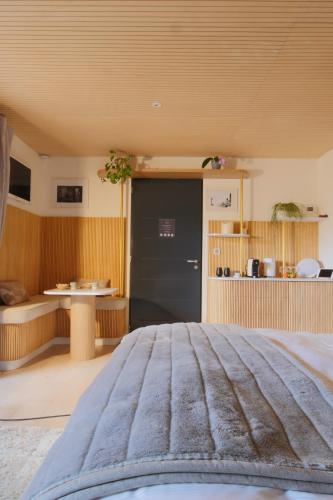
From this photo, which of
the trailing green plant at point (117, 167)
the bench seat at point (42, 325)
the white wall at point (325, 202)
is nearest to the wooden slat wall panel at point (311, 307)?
the white wall at point (325, 202)

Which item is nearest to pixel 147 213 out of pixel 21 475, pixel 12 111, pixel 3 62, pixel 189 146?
pixel 189 146

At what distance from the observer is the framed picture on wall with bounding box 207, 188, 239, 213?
454 cm

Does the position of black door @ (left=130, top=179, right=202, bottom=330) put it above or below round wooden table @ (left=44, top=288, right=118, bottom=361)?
above

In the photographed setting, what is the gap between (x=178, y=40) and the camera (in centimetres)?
217

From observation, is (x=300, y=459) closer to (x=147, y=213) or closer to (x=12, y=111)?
(x=12, y=111)

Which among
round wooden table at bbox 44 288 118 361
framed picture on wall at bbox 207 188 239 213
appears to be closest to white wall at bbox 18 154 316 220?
framed picture on wall at bbox 207 188 239 213

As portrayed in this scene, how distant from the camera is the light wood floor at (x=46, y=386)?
2408mm

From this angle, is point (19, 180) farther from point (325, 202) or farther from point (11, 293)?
point (325, 202)

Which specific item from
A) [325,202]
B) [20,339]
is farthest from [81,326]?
[325,202]

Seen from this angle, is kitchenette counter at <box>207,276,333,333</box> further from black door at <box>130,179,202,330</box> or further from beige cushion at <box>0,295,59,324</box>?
beige cushion at <box>0,295,59,324</box>

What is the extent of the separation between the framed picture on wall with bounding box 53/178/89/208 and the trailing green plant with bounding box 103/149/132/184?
446 millimetres

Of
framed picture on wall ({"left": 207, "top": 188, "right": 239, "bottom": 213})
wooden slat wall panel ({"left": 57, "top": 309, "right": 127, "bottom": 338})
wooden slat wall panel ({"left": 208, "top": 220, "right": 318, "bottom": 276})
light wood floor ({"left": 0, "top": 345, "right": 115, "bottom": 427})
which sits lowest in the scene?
light wood floor ({"left": 0, "top": 345, "right": 115, "bottom": 427})

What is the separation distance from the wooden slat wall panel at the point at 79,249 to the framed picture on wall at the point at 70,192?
8.3 inches

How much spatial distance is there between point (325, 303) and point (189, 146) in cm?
248
